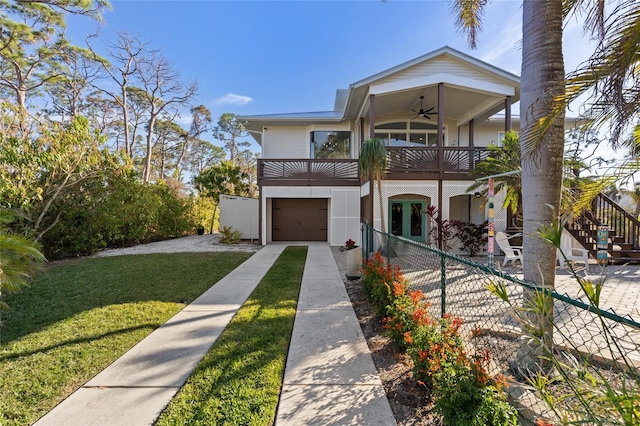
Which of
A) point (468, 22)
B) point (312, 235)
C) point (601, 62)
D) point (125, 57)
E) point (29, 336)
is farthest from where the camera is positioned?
point (125, 57)

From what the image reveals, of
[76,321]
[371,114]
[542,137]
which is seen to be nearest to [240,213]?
[371,114]

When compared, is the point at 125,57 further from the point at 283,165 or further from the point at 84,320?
the point at 84,320

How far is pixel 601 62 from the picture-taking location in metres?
2.29

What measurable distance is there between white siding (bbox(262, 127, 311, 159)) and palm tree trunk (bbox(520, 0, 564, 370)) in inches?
468

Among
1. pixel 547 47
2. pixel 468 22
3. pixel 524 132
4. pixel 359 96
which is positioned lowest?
pixel 524 132

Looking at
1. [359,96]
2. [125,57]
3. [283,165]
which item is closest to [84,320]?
[283,165]

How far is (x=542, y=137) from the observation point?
2555 millimetres

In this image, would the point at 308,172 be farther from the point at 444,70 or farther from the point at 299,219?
the point at 444,70

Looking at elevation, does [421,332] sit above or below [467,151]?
below

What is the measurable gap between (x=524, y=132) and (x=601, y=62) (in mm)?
709

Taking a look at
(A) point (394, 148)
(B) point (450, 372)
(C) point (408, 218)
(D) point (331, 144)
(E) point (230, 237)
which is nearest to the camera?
(B) point (450, 372)

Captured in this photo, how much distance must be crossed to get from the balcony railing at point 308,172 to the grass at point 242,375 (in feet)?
26.8

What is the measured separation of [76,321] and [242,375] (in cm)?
322

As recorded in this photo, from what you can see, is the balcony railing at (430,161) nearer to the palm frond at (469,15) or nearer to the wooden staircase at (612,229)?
the wooden staircase at (612,229)
